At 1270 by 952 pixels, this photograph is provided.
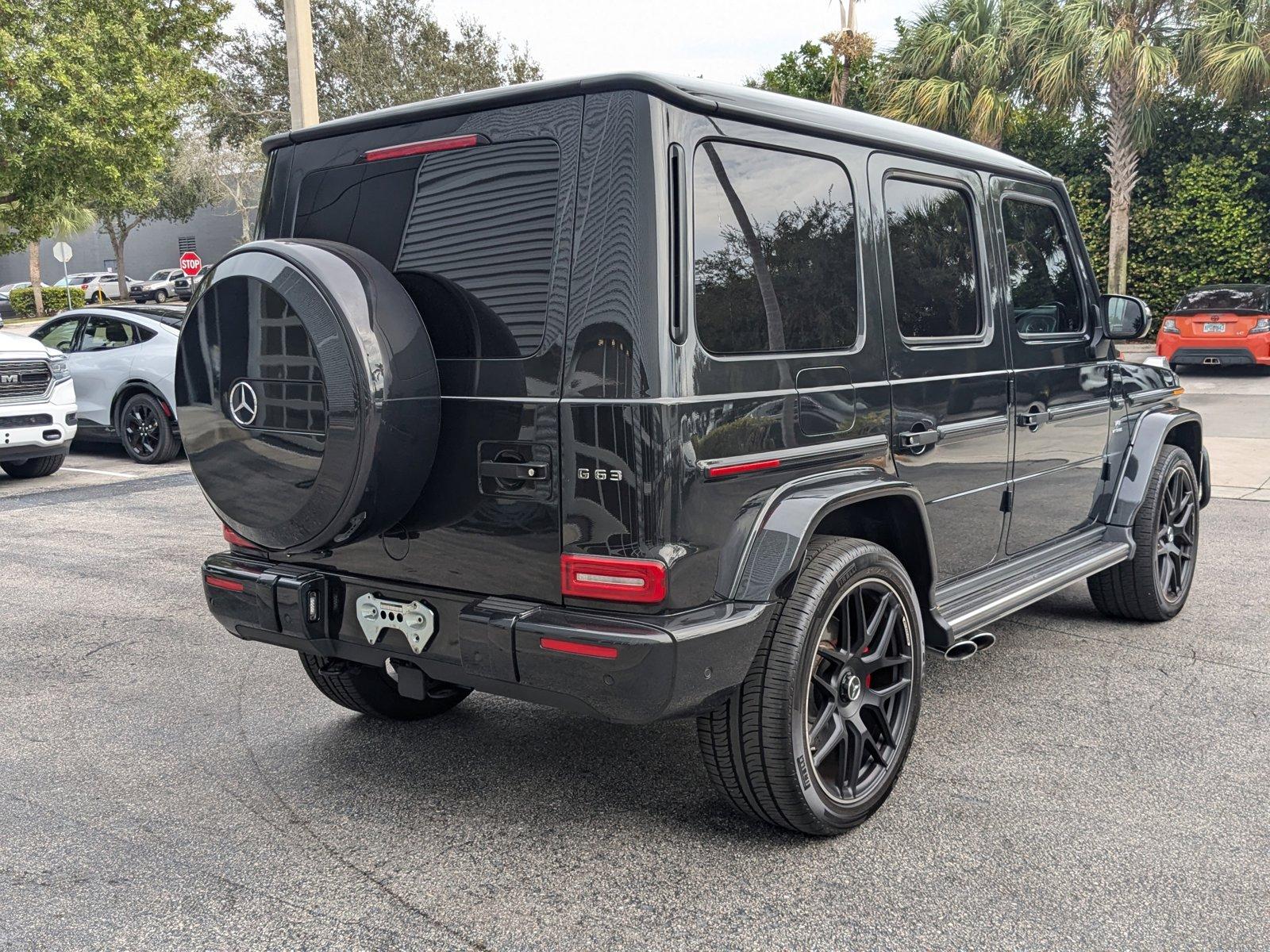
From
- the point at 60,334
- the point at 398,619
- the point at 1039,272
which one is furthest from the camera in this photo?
the point at 60,334

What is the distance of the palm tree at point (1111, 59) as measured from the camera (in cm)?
1909

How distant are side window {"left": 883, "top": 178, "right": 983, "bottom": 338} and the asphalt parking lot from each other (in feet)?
4.63

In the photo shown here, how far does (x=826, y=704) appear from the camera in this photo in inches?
127

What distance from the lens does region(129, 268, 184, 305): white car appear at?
45.4m

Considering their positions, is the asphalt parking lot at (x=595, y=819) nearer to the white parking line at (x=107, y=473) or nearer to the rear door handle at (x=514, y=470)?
the rear door handle at (x=514, y=470)

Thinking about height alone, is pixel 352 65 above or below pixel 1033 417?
above

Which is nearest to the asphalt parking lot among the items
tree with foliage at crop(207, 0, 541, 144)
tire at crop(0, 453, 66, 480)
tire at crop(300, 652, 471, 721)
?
tire at crop(300, 652, 471, 721)

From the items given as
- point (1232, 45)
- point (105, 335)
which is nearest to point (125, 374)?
point (105, 335)

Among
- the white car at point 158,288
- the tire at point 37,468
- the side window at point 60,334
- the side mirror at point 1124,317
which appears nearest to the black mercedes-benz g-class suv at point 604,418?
the side mirror at point 1124,317

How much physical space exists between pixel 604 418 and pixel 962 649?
1585 millimetres

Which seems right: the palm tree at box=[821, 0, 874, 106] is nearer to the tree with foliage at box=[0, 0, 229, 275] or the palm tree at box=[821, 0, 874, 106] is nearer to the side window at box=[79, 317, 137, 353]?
the tree with foliage at box=[0, 0, 229, 275]

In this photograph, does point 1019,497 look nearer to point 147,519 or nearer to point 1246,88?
point 147,519

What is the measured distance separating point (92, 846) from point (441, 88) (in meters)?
31.7

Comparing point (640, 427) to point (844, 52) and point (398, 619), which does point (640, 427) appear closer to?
point (398, 619)
